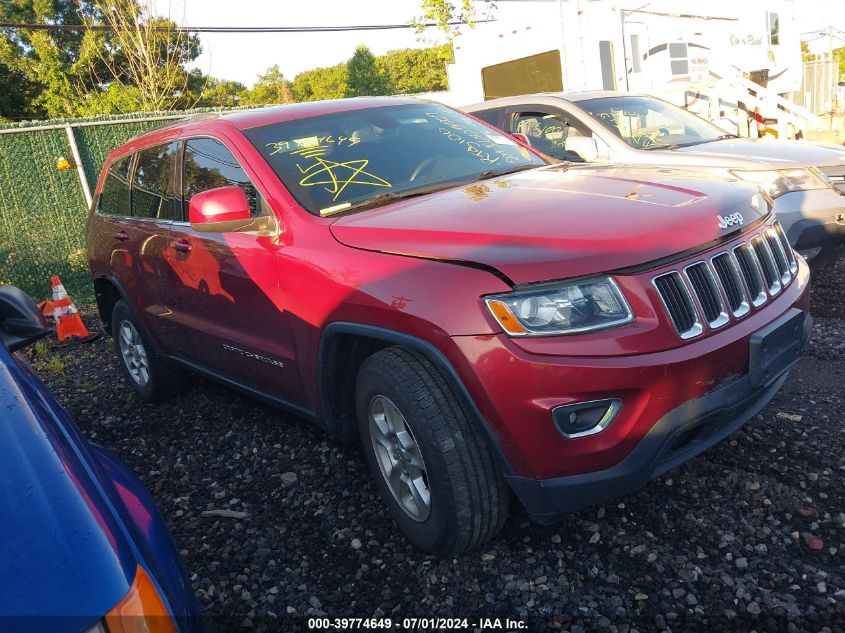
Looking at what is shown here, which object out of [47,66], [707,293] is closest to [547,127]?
[707,293]

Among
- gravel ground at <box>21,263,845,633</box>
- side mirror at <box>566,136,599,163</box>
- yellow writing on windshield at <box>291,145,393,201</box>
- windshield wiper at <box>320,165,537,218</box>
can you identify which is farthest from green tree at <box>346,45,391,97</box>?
gravel ground at <box>21,263,845,633</box>

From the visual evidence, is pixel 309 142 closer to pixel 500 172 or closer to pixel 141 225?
pixel 500 172

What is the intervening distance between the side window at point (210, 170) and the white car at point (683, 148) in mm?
3015

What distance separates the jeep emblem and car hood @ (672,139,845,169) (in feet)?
10.6

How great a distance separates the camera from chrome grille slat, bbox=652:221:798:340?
2.39 m

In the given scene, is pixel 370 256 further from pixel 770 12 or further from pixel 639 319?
pixel 770 12

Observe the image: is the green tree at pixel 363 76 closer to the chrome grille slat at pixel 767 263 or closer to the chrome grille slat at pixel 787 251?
the chrome grille slat at pixel 787 251

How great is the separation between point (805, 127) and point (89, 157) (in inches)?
424

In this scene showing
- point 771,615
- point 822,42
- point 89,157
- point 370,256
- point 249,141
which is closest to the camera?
point 771,615

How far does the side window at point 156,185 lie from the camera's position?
417 centimetres

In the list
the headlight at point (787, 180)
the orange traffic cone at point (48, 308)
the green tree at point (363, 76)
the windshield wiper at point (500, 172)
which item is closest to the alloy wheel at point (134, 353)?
the windshield wiper at point (500, 172)

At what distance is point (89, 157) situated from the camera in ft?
32.4

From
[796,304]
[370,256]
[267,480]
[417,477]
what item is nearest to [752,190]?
[796,304]

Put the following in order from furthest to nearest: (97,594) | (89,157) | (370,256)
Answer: (89,157) → (370,256) → (97,594)
